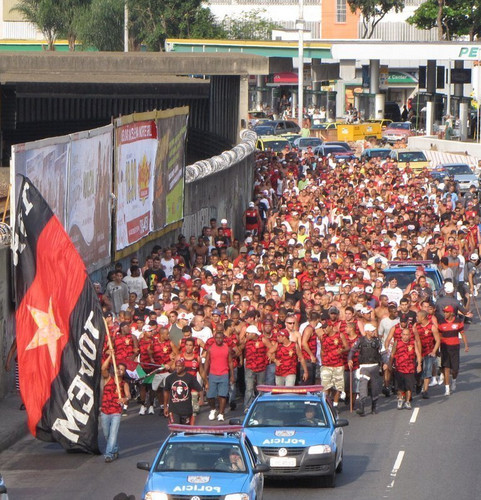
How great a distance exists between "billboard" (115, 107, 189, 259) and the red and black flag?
30.3 ft

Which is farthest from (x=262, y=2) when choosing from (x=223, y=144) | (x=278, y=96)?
(x=223, y=144)

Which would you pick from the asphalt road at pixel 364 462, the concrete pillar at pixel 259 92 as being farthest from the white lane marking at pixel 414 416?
the concrete pillar at pixel 259 92

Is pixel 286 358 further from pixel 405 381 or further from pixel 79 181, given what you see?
pixel 79 181

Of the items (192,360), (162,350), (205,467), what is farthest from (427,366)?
(205,467)

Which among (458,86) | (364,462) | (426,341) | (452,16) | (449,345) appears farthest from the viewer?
(452,16)

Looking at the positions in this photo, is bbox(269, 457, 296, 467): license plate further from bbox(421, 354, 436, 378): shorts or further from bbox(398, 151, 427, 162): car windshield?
bbox(398, 151, 427, 162): car windshield

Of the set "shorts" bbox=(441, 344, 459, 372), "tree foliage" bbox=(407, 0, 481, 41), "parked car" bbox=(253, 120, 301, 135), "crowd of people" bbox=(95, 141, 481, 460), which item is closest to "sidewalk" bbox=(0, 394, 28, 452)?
"crowd of people" bbox=(95, 141, 481, 460)

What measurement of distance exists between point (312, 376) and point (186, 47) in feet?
193

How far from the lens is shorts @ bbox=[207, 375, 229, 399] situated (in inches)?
840

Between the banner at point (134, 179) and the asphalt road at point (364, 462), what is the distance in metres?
7.51

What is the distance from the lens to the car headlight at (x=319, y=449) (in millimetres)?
16859

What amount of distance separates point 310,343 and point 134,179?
9.07 metres

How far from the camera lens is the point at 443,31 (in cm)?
10381

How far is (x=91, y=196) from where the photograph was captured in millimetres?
26797
